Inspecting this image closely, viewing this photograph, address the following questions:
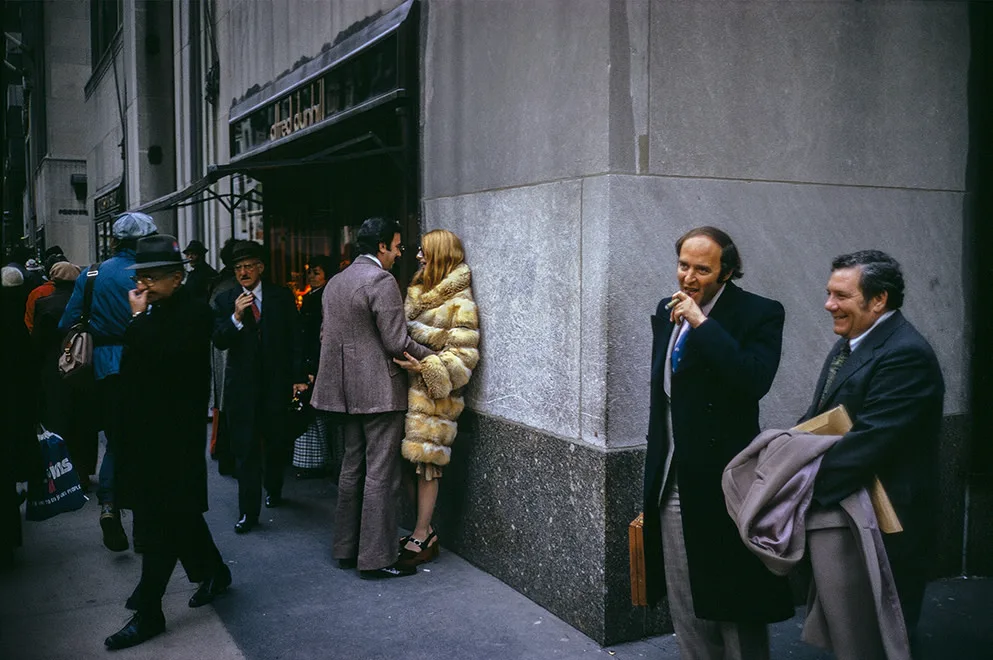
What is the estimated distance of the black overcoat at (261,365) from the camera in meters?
6.32

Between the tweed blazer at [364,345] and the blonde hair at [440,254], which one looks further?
the blonde hair at [440,254]

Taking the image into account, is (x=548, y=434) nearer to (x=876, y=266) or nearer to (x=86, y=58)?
(x=876, y=266)

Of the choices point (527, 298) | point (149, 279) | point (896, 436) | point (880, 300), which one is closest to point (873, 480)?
point (896, 436)

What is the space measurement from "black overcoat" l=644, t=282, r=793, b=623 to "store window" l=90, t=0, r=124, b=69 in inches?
648

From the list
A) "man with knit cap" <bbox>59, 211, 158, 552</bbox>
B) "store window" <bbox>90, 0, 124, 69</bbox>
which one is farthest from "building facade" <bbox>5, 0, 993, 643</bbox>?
"store window" <bbox>90, 0, 124, 69</bbox>

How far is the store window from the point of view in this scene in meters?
17.7

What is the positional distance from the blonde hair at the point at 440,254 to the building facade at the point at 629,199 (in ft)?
0.35

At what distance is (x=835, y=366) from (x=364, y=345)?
9.61 ft

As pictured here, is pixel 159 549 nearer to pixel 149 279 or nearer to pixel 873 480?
pixel 149 279

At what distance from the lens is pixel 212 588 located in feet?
16.4

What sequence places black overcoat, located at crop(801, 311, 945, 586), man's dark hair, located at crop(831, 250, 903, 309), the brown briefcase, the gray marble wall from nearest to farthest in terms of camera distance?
black overcoat, located at crop(801, 311, 945, 586) < man's dark hair, located at crop(831, 250, 903, 309) < the brown briefcase < the gray marble wall

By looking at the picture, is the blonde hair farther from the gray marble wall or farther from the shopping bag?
the shopping bag

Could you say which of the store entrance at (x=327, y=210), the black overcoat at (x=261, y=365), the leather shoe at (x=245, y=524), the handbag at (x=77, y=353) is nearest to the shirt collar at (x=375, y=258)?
the store entrance at (x=327, y=210)

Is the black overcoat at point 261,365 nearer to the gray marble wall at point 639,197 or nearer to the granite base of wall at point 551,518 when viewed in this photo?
the granite base of wall at point 551,518
